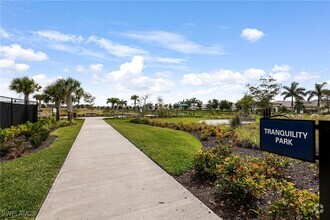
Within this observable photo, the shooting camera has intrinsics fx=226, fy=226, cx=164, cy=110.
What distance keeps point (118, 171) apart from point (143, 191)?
4.93ft

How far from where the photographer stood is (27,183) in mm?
4781

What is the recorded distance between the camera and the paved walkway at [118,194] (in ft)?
11.3

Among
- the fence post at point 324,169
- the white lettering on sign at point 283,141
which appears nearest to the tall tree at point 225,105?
the white lettering on sign at point 283,141

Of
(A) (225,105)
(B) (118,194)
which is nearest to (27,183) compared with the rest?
(B) (118,194)

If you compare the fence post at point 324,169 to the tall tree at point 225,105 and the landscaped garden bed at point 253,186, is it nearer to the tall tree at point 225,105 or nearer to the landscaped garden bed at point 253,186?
the landscaped garden bed at point 253,186

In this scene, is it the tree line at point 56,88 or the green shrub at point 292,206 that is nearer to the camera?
the green shrub at point 292,206

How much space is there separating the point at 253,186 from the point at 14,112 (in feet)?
49.4

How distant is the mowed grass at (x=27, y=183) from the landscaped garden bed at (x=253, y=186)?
2802mm

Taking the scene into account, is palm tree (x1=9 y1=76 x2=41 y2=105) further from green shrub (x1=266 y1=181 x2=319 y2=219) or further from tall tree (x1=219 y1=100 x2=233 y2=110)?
tall tree (x1=219 y1=100 x2=233 y2=110)

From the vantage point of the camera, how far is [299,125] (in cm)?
232

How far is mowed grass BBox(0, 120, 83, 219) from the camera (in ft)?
11.8

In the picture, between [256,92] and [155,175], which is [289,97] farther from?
[155,175]

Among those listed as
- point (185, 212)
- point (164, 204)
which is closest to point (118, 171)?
point (164, 204)

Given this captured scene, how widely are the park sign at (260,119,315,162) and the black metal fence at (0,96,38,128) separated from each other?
13.5 meters
